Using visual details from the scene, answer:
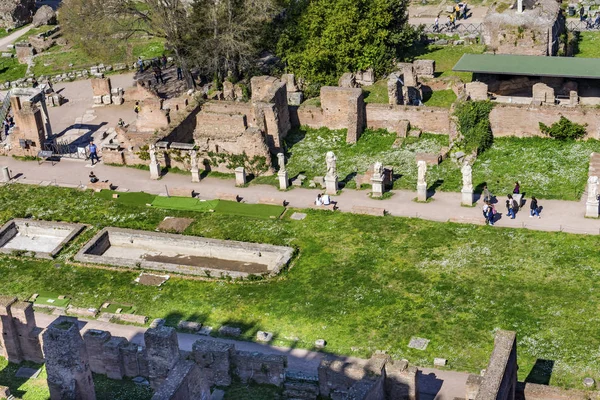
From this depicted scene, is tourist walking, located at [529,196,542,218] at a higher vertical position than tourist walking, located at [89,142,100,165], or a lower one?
lower

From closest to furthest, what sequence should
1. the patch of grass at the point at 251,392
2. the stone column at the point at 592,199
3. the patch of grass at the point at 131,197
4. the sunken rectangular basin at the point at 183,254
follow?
the patch of grass at the point at 251,392 → the sunken rectangular basin at the point at 183,254 → the stone column at the point at 592,199 → the patch of grass at the point at 131,197

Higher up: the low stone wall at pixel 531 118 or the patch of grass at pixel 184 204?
the low stone wall at pixel 531 118

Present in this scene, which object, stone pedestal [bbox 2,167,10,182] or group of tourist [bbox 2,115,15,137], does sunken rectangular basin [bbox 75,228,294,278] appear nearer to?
stone pedestal [bbox 2,167,10,182]

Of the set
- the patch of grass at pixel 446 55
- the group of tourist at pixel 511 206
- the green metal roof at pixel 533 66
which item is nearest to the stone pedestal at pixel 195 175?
the group of tourist at pixel 511 206

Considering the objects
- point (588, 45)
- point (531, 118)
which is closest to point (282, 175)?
point (531, 118)

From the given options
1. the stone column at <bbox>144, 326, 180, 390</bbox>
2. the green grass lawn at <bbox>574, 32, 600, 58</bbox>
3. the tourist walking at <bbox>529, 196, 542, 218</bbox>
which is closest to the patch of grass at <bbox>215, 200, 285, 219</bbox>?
the tourist walking at <bbox>529, 196, 542, 218</bbox>

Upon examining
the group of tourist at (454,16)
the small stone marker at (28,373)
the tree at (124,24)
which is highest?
the tree at (124,24)

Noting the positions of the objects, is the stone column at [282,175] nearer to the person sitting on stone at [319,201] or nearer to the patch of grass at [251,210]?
the patch of grass at [251,210]
